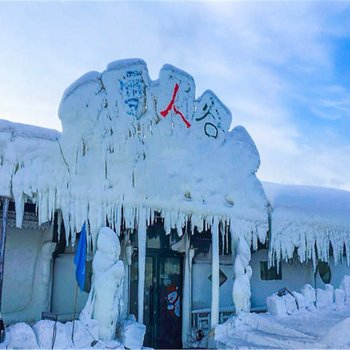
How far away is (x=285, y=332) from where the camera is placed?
10.6m

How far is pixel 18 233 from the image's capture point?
11.8 meters

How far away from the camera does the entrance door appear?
42.6 ft

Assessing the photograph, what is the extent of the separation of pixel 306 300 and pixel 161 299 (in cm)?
419

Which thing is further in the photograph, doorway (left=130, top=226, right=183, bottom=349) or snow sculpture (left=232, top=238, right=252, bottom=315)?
doorway (left=130, top=226, right=183, bottom=349)

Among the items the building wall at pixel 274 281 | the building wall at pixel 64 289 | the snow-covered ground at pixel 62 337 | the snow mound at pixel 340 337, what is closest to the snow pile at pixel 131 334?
the snow-covered ground at pixel 62 337

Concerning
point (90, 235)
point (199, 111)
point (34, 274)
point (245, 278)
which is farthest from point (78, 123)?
point (245, 278)

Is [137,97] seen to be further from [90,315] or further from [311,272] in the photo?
[311,272]

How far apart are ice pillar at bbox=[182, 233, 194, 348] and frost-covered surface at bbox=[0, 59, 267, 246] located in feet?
6.09

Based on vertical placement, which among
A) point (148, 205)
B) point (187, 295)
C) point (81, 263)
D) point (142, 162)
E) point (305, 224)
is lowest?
point (187, 295)

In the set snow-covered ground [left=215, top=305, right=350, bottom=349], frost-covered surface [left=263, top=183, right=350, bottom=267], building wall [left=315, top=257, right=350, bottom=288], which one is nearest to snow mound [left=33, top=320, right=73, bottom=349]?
snow-covered ground [left=215, top=305, right=350, bottom=349]

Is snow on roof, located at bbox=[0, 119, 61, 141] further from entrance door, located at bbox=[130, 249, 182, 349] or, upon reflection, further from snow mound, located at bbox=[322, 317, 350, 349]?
snow mound, located at bbox=[322, 317, 350, 349]

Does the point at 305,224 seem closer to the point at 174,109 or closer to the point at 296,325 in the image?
the point at 296,325

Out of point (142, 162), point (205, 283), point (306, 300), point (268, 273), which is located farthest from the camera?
point (268, 273)

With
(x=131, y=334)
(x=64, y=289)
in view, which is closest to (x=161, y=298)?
(x=64, y=289)
